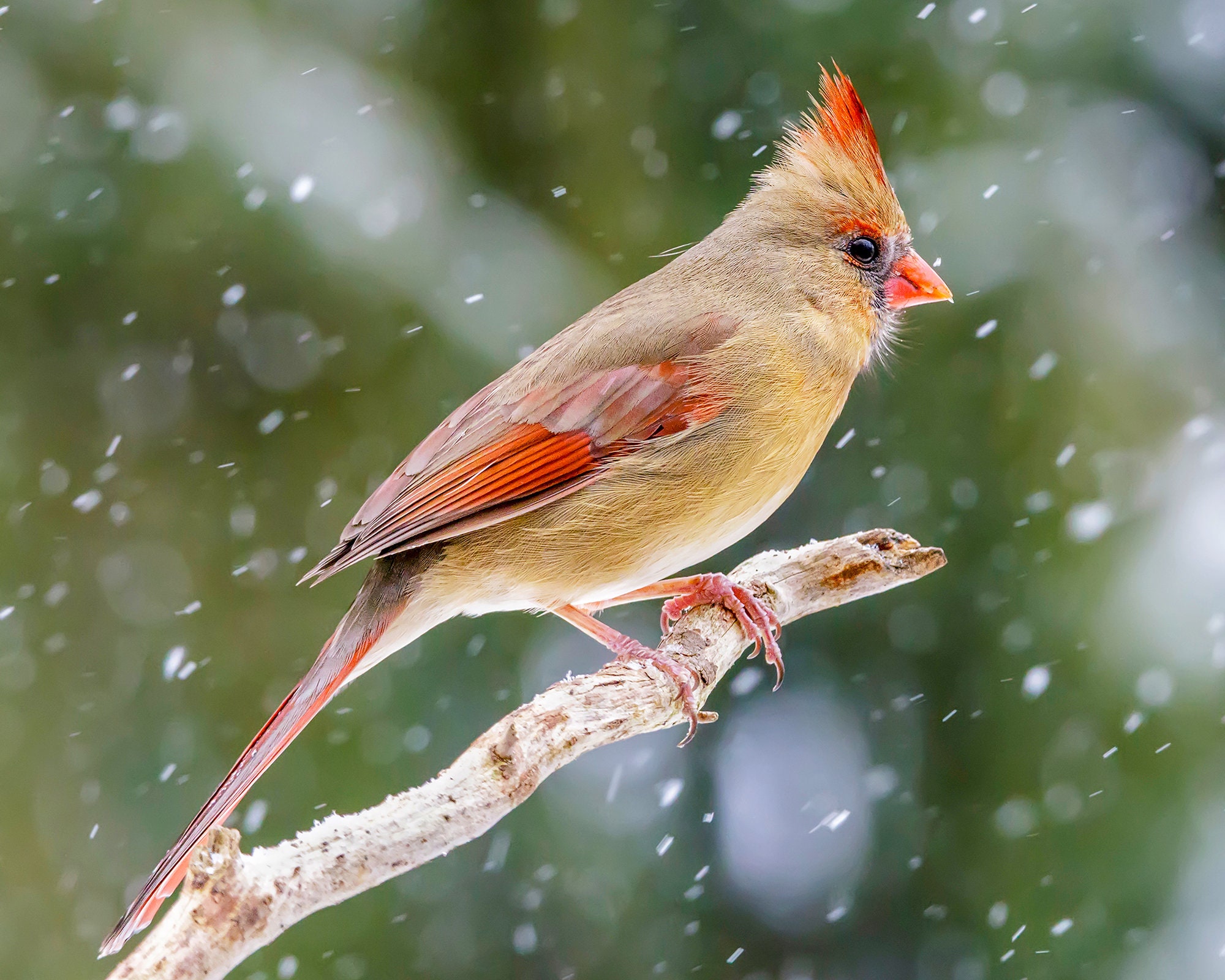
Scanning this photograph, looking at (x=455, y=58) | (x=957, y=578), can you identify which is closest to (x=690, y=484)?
(x=957, y=578)

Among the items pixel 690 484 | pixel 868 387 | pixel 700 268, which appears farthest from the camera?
pixel 868 387

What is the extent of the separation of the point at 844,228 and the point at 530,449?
2.55ft

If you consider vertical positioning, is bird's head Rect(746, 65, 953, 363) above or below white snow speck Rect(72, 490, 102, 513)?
above

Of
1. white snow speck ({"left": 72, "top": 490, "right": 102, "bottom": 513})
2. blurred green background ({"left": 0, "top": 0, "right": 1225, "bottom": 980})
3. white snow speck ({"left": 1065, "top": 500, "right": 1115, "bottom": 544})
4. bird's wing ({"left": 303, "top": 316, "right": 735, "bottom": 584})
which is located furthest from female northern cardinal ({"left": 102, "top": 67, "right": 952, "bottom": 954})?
white snow speck ({"left": 72, "top": 490, "right": 102, "bottom": 513})

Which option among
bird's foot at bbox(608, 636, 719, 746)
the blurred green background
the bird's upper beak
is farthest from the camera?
the blurred green background

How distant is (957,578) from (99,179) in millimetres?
2137

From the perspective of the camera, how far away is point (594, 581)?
2.18 m

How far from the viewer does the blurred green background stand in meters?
2.73

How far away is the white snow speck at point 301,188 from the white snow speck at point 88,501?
812 millimetres

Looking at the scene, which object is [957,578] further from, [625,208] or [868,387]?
[625,208]

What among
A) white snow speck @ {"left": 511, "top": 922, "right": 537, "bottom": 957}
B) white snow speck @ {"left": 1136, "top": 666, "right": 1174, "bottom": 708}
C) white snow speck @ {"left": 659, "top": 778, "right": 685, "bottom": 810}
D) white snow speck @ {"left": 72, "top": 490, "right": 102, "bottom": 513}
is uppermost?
white snow speck @ {"left": 72, "top": 490, "right": 102, "bottom": 513}

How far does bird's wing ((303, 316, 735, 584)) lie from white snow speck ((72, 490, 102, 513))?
39.0 inches

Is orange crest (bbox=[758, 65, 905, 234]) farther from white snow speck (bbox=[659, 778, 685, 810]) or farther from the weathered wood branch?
white snow speck (bbox=[659, 778, 685, 810])

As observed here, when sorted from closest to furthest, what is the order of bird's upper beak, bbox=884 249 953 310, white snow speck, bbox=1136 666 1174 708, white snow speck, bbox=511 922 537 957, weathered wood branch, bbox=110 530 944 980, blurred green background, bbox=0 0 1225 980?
weathered wood branch, bbox=110 530 944 980, bird's upper beak, bbox=884 249 953 310, white snow speck, bbox=1136 666 1174 708, blurred green background, bbox=0 0 1225 980, white snow speck, bbox=511 922 537 957
